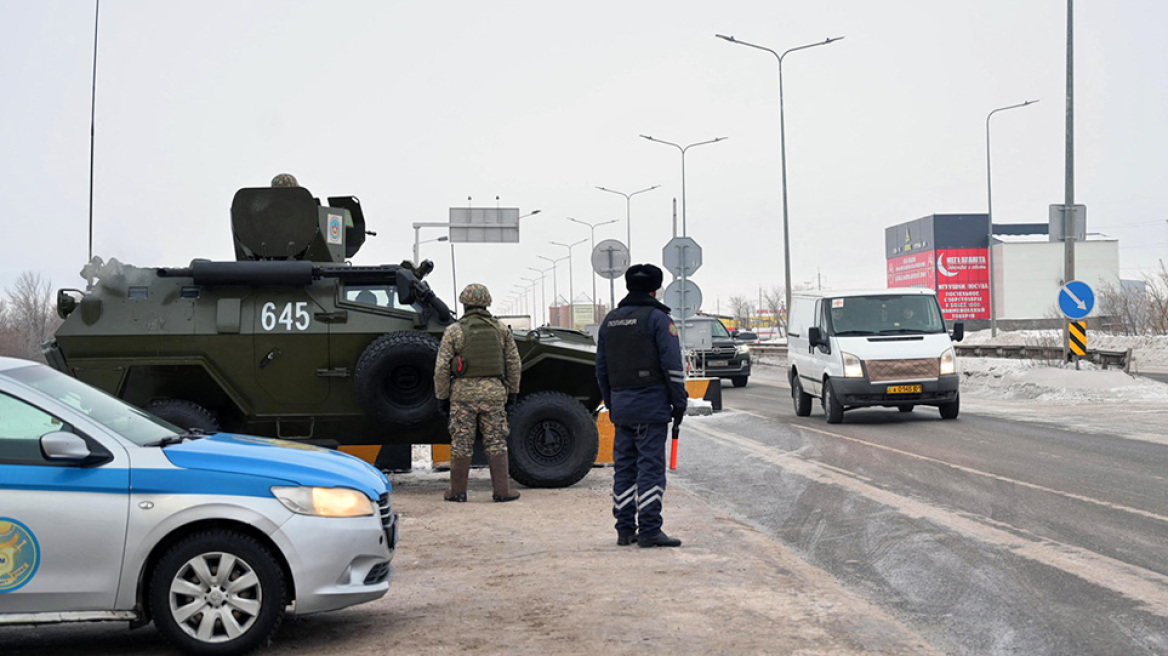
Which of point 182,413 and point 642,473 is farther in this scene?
point 182,413

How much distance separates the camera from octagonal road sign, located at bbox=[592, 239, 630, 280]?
75.5 feet

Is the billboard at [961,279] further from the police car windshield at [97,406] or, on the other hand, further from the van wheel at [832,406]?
the police car windshield at [97,406]

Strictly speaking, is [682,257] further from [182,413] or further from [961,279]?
[961,279]

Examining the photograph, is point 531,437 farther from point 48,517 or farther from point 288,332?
point 48,517

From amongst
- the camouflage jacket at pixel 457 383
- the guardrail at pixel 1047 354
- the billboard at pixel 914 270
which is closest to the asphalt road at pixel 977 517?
the camouflage jacket at pixel 457 383

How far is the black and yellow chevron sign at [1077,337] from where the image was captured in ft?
84.6

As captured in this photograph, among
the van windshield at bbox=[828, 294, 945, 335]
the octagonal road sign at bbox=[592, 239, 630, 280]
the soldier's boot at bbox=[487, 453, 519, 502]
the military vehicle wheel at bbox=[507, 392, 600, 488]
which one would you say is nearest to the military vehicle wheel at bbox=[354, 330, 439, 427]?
the military vehicle wheel at bbox=[507, 392, 600, 488]

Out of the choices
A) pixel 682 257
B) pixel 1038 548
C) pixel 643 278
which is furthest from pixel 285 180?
pixel 682 257

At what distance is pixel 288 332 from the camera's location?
11797 millimetres

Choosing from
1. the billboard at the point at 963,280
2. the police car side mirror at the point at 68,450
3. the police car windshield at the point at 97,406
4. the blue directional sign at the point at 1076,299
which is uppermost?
the billboard at the point at 963,280

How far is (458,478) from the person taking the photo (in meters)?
11.0

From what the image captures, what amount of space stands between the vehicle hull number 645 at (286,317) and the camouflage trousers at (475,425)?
1955mm

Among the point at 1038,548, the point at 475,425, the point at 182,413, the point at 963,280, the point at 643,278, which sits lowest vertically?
the point at 1038,548

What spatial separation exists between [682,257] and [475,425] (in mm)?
12960
